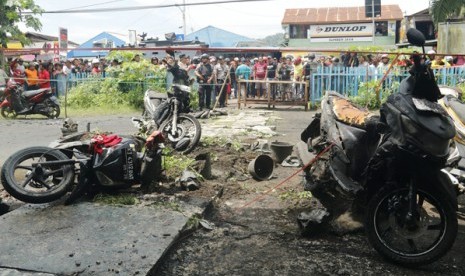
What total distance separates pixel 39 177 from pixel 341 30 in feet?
153

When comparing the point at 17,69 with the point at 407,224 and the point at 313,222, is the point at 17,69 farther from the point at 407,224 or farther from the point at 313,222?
the point at 407,224

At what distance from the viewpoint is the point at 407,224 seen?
130 inches

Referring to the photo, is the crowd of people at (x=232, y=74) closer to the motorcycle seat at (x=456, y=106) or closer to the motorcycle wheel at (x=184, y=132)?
the motorcycle wheel at (x=184, y=132)

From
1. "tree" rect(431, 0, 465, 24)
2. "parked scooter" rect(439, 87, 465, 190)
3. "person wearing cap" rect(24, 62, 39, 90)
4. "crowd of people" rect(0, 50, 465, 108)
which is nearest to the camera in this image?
"parked scooter" rect(439, 87, 465, 190)

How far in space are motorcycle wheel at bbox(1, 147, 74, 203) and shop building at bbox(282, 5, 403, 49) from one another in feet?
142

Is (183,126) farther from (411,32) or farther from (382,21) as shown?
(382,21)


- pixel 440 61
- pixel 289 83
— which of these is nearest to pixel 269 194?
pixel 289 83

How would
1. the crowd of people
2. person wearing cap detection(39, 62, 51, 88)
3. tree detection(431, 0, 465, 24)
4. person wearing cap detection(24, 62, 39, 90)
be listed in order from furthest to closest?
1. tree detection(431, 0, 465, 24)
2. person wearing cap detection(39, 62, 51, 88)
3. person wearing cap detection(24, 62, 39, 90)
4. the crowd of people

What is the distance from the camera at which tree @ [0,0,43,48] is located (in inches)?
575

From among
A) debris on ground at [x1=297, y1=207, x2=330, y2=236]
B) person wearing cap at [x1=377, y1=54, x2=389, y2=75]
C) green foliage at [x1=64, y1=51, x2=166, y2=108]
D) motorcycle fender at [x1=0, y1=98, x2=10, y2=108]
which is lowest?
debris on ground at [x1=297, y1=207, x2=330, y2=236]

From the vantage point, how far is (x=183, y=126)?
7.11 metres

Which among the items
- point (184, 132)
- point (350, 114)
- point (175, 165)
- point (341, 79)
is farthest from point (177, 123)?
point (341, 79)

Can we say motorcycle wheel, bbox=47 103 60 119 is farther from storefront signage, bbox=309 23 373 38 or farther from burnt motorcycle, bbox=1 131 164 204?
storefront signage, bbox=309 23 373 38

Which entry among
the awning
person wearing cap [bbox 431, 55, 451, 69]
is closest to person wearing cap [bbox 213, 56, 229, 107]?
person wearing cap [bbox 431, 55, 451, 69]
